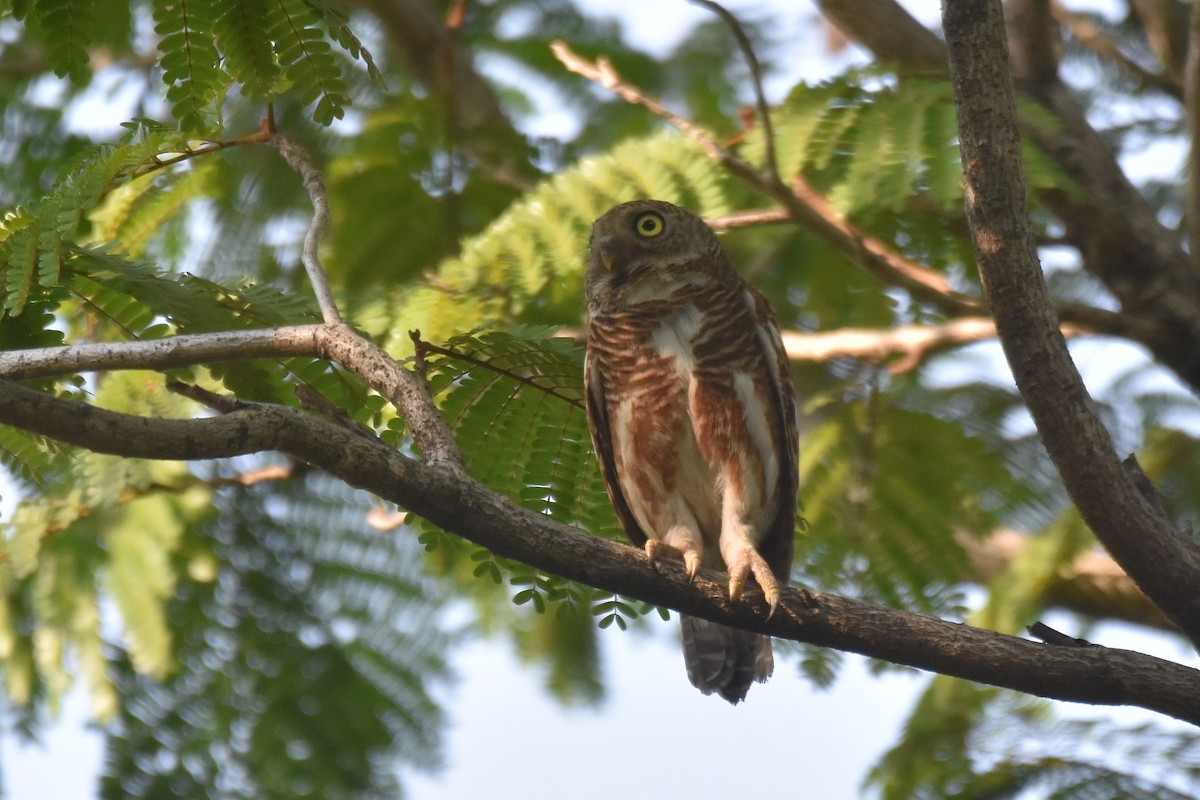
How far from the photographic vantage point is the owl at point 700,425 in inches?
165

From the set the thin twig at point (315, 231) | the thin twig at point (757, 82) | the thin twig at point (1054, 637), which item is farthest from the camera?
the thin twig at point (757, 82)

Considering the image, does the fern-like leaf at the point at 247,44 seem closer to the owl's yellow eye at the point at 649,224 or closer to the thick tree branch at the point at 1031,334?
the thick tree branch at the point at 1031,334

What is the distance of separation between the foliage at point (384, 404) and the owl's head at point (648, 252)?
13.2 inches

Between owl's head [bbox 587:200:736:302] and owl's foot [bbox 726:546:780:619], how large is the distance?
101 centimetres

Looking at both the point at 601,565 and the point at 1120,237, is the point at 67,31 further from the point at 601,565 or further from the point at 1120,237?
the point at 1120,237

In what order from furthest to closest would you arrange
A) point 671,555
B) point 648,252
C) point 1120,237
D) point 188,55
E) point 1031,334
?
point 1120,237 → point 648,252 → point 671,555 → point 1031,334 → point 188,55

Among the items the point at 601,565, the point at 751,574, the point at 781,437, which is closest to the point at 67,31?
the point at 601,565

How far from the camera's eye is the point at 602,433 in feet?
13.5

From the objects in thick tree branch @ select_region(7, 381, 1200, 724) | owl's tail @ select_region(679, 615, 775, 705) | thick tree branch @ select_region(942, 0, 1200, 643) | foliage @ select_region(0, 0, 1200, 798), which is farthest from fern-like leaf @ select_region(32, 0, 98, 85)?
owl's tail @ select_region(679, 615, 775, 705)

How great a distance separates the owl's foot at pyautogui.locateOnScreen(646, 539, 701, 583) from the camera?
3.16 metres

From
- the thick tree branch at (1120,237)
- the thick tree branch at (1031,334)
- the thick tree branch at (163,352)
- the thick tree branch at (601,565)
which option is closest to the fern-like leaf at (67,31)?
the thick tree branch at (163,352)

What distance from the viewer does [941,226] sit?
526 cm

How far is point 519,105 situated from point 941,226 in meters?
4.27

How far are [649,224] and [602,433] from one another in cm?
80
